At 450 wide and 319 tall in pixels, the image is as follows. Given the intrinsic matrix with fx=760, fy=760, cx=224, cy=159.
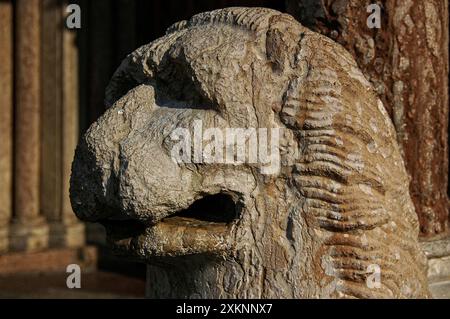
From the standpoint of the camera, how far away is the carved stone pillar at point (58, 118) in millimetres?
5332

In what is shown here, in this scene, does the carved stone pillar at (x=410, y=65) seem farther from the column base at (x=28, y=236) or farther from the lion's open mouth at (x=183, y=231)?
the column base at (x=28, y=236)

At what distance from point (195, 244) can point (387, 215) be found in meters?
0.45

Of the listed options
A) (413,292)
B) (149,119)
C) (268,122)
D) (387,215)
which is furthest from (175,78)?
(413,292)

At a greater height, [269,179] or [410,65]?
[410,65]

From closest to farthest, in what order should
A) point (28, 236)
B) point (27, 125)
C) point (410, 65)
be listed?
point (410, 65) < point (28, 236) < point (27, 125)

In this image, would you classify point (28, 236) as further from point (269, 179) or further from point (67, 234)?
point (269, 179)

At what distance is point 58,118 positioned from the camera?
5359 mm

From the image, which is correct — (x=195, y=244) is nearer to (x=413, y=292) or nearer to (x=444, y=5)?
(x=413, y=292)

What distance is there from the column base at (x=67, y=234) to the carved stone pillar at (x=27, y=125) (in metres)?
0.06

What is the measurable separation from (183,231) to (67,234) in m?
3.69

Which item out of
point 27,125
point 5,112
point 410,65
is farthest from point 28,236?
point 410,65

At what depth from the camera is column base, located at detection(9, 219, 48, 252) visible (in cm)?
520

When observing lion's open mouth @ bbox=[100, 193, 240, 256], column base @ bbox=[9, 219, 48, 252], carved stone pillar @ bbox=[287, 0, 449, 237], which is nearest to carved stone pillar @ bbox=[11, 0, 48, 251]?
column base @ bbox=[9, 219, 48, 252]

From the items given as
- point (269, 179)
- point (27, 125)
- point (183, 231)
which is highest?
point (27, 125)
